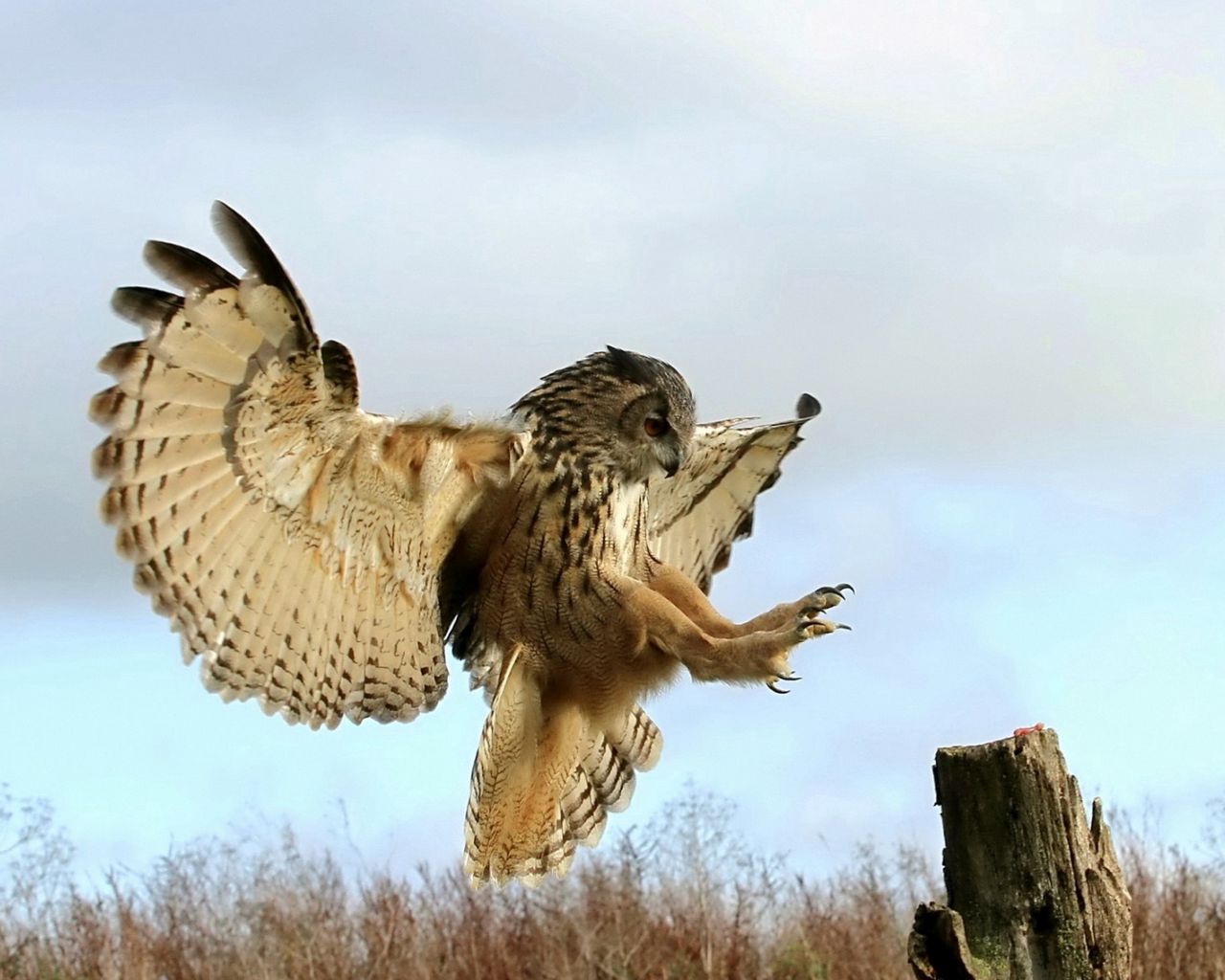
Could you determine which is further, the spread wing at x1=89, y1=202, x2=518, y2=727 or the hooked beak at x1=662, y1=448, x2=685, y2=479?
the hooked beak at x1=662, y1=448, x2=685, y2=479

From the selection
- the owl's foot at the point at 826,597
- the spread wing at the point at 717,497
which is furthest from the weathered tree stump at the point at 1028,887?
the spread wing at the point at 717,497

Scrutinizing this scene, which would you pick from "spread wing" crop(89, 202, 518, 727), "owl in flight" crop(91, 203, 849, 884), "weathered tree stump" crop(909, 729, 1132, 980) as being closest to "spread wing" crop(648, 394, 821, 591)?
"owl in flight" crop(91, 203, 849, 884)

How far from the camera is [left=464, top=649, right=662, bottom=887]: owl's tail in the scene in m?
4.54

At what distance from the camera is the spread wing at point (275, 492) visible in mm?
3488

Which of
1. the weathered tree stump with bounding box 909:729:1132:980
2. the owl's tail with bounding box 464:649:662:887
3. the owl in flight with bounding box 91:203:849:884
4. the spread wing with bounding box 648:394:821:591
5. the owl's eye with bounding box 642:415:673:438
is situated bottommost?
the weathered tree stump with bounding box 909:729:1132:980

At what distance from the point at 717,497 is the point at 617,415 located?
4.06 ft

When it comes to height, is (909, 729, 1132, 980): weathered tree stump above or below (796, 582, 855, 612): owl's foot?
below

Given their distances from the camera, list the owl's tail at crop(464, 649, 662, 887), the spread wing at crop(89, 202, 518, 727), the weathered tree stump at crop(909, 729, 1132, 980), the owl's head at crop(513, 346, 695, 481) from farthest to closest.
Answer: the owl's tail at crop(464, 649, 662, 887), the owl's head at crop(513, 346, 695, 481), the spread wing at crop(89, 202, 518, 727), the weathered tree stump at crop(909, 729, 1132, 980)

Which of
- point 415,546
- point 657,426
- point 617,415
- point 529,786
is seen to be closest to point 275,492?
point 415,546

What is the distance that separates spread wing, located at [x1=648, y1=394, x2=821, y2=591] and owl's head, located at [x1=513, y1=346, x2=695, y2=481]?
86cm

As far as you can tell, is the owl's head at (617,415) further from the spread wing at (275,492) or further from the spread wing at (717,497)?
the spread wing at (717,497)

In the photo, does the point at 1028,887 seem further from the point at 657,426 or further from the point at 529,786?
the point at 529,786

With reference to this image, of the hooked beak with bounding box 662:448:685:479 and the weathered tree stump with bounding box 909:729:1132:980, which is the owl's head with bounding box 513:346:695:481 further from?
the weathered tree stump with bounding box 909:729:1132:980

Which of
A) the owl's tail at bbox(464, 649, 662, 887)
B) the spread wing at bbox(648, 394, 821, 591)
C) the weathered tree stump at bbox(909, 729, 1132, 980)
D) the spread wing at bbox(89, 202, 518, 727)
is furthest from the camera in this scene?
the spread wing at bbox(648, 394, 821, 591)
